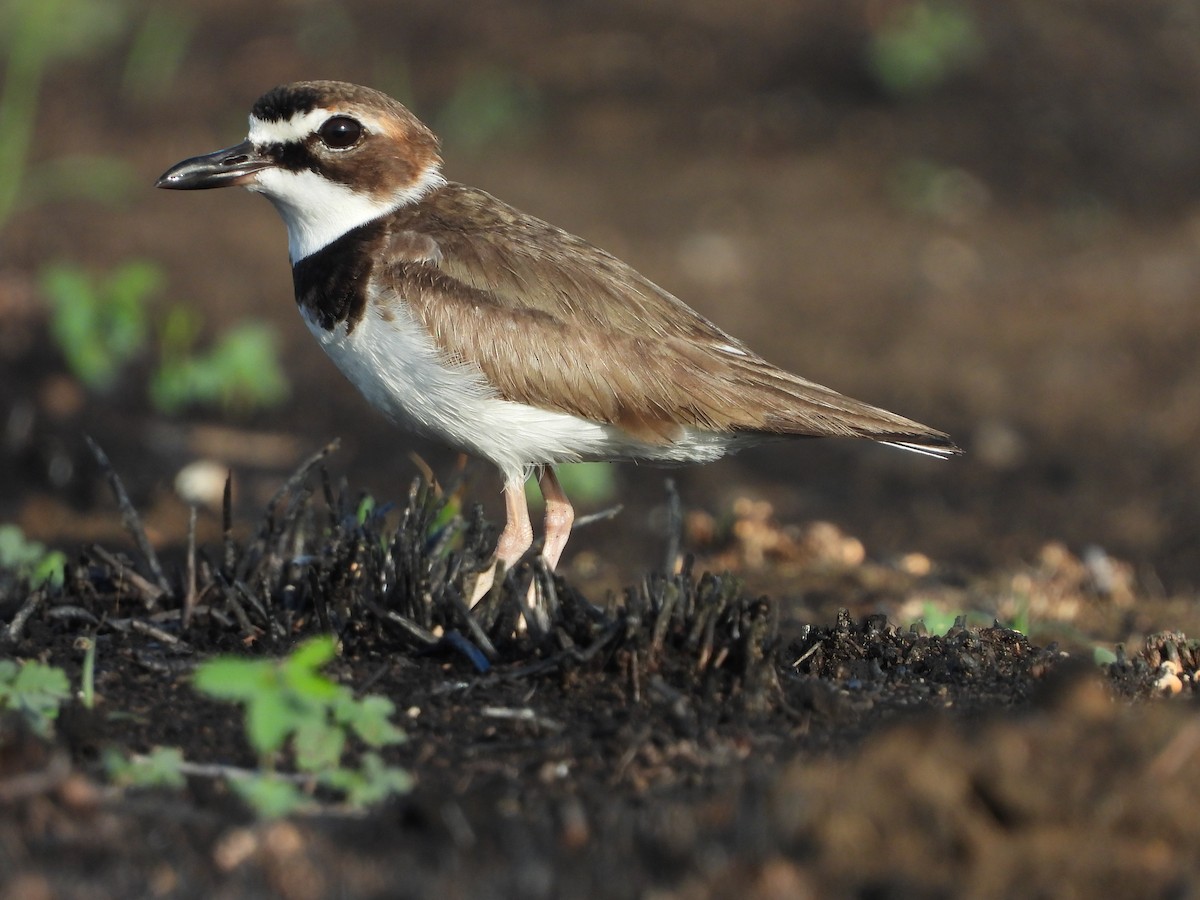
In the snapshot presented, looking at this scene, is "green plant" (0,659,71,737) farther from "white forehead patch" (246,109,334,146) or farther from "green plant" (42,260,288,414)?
"green plant" (42,260,288,414)

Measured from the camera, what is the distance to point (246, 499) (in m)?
7.55

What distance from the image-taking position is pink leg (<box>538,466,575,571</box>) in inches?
209

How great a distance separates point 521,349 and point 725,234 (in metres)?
7.17

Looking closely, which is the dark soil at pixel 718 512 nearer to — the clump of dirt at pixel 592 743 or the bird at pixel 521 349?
the clump of dirt at pixel 592 743

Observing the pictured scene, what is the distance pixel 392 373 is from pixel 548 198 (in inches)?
289

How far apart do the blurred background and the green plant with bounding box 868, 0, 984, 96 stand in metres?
0.03

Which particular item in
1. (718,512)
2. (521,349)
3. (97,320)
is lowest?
(718,512)

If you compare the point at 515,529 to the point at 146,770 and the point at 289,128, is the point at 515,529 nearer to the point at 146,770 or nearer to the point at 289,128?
the point at 289,128

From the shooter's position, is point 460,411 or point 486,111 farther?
point 486,111

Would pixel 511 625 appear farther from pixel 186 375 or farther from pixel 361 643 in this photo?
pixel 186 375

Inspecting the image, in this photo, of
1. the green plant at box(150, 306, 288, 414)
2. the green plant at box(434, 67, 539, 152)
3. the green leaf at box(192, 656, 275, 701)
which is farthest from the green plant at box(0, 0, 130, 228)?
the green leaf at box(192, 656, 275, 701)

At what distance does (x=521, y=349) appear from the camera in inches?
191

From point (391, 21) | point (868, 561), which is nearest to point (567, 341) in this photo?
point (868, 561)

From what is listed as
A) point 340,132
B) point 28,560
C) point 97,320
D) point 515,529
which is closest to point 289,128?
point 340,132
